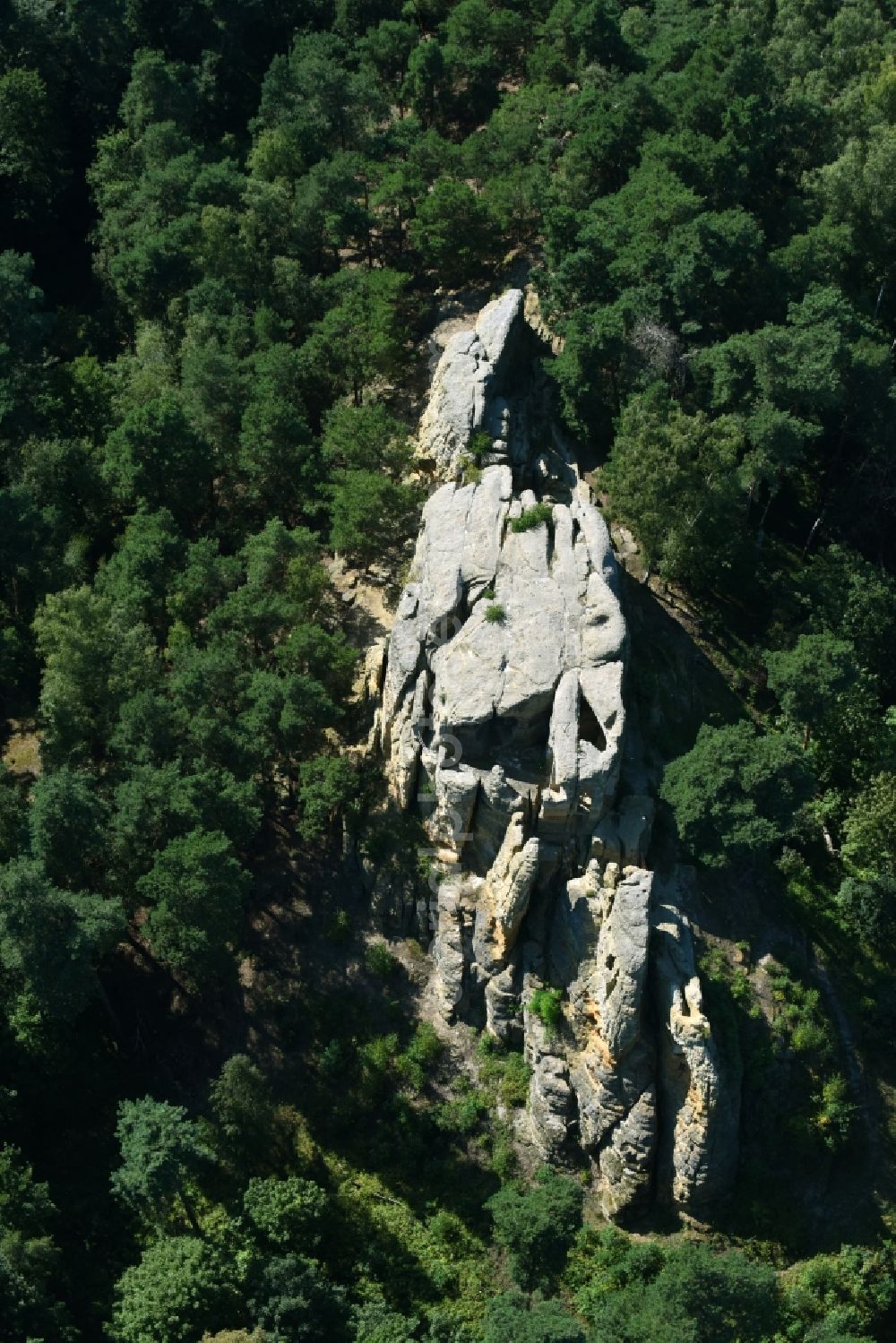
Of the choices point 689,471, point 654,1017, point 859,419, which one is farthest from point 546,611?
point 859,419

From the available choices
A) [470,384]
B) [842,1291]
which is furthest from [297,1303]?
[470,384]

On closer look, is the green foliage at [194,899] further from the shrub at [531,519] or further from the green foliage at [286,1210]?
the shrub at [531,519]

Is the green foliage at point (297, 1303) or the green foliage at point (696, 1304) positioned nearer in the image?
the green foliage at point (696, 1304)

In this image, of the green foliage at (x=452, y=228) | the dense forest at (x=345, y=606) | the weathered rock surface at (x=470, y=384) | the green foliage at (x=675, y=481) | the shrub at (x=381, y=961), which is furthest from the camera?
the green foliage at (x=452, y=228)

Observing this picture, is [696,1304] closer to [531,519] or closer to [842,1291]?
[842,1291]

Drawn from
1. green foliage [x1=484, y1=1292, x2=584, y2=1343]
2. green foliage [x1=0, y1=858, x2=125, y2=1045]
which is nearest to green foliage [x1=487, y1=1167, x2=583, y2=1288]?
green foliage [x1=484, y1=1292, x2=584, y2=1343]

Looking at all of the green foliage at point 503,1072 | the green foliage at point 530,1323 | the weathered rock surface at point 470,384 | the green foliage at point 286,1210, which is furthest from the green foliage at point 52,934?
the weathered rock surface at point 470,384

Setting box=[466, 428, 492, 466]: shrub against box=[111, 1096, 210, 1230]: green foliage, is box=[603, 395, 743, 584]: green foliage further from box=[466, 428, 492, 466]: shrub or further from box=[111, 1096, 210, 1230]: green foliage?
box=[111, 1096, 210, 1230]: green foliage
